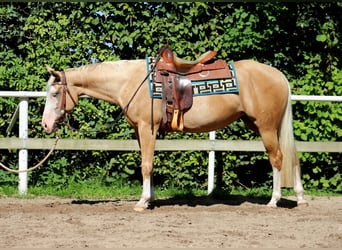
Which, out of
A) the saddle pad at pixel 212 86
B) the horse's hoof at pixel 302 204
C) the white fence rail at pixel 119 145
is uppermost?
the saddle pad at pixel 212 86

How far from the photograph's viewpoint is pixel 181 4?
8867 millimetres

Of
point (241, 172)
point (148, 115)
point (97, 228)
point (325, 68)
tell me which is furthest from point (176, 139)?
point (97, 228)

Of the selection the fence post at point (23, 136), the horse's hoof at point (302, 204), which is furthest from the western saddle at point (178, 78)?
the fence post at point (23, 136)

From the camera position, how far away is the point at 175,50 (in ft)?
28.9

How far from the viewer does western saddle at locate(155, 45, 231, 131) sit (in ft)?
22.5

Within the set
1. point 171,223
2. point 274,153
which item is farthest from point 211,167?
point 171,223

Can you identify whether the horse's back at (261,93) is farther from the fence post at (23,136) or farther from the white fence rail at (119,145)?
the fence post at (23,136)

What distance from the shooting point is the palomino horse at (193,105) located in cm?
688

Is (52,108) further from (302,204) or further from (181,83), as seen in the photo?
(302,204)

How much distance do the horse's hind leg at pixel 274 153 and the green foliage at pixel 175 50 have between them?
153 centimetres

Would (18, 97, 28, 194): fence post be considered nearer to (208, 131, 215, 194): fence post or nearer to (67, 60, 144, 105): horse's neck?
(67, 60, 144, 105): horse's neck

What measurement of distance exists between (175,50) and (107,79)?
2037mm

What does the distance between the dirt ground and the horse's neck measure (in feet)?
4.34

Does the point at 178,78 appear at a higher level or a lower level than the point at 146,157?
higher
